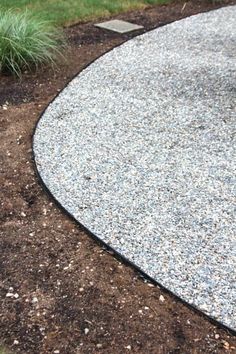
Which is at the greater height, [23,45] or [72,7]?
[23,45]

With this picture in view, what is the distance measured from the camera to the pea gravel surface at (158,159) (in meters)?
2.74

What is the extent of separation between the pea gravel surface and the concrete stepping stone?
0.39 m

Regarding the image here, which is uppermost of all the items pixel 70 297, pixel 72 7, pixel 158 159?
pixel 70 297

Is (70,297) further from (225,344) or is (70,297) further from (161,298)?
(225,344)

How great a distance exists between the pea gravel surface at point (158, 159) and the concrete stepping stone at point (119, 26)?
387 mm

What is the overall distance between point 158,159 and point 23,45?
1907 mm

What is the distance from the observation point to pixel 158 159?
3.65 meters

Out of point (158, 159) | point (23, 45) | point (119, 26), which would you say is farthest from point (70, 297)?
point (119, 26)

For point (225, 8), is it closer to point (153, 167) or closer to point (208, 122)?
point (208, 122)

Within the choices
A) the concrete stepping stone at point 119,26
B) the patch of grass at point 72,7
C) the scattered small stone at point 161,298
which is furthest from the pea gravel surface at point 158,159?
the patch of grass at point 72,7

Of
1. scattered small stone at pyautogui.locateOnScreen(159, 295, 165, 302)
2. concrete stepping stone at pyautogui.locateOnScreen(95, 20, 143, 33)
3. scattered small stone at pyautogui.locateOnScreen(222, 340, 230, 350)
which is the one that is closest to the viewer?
scattered small stone at pyautogui.locateOnScreen(222, 340, 230, 350)

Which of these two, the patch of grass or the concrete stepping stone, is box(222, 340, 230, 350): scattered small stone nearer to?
the concrete stepping stone

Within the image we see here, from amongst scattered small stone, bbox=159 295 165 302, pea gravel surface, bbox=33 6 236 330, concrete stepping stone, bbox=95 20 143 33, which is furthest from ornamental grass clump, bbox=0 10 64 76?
scattered small stone, bbox=159 295 165 302

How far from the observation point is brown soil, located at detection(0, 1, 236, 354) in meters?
2.26
